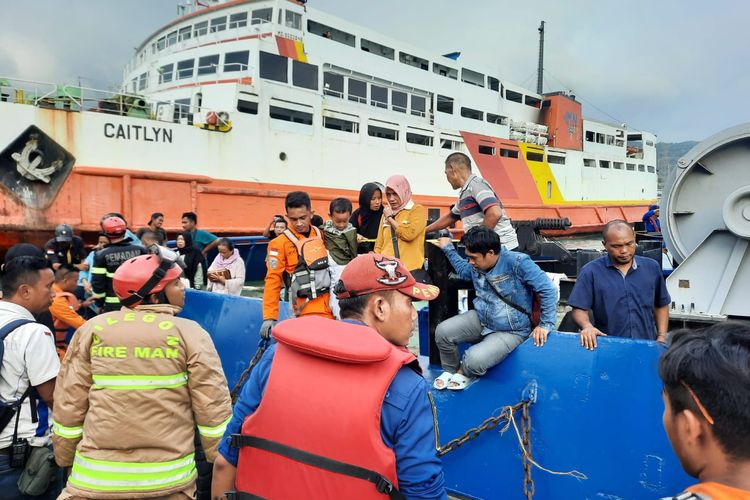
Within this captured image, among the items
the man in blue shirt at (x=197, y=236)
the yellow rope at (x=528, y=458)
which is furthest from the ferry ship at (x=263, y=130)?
the yellow rope at (x=528, y=458)

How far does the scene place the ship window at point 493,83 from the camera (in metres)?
22.2

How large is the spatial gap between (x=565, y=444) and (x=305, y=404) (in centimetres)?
195

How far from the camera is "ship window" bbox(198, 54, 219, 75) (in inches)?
589

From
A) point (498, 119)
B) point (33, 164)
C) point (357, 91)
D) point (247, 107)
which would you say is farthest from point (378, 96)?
point (33, 164)

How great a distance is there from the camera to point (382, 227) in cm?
400

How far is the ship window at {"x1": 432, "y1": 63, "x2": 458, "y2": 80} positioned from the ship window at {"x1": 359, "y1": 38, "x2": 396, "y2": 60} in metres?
2.38

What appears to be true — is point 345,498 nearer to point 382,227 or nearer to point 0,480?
point 0,480

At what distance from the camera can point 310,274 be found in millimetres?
3447

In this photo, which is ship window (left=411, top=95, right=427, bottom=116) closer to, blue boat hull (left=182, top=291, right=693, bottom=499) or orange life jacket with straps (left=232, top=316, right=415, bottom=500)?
blue boat hull (left=182, top=291, right=693, bottom=499)

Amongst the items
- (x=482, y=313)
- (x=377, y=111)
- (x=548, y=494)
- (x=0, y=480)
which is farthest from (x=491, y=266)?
(x=377, y=111)

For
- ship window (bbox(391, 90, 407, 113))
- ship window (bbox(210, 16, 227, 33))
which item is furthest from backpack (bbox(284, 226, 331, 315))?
ship window (bbox(391, 90, 407, 113))

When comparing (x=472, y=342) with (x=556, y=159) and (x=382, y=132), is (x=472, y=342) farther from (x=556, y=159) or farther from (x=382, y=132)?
(x=556, y=159)

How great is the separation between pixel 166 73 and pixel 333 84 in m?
5.45

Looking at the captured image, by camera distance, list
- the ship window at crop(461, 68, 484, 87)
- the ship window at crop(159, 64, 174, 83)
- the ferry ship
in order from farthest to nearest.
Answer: the ship window at crop(461, 68, 484, 87), the ship window at crop(159, 64, 174, 83), the ferry ship
